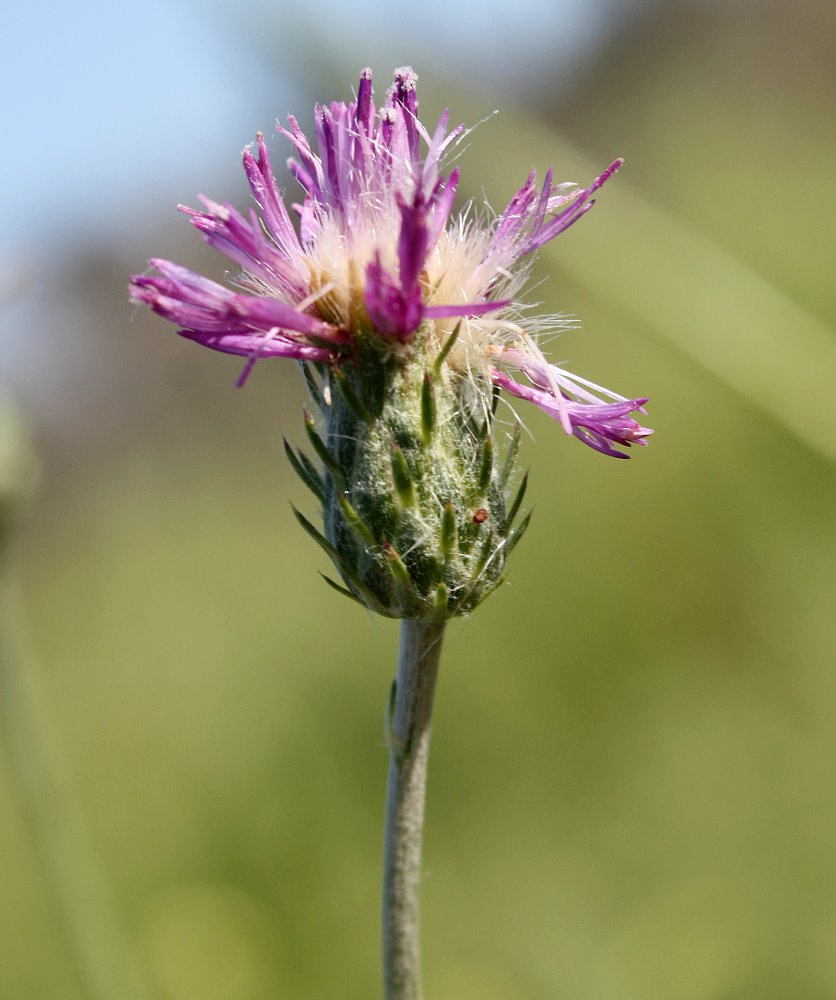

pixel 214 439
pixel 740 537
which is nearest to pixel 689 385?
pixel 740 537

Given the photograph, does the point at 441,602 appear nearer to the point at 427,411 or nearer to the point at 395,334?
the point at 427,411

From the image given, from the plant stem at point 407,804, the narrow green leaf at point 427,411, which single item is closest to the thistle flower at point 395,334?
the narrow green leaf at point 427,411

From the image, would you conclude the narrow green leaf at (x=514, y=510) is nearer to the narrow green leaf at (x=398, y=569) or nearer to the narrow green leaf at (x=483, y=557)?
the narrow green leaf at (x=483, y=557)

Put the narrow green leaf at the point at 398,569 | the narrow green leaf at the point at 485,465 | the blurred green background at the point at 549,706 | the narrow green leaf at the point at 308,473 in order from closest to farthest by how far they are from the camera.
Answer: the narrow green leaf at the point at 398,569 < the narrow green leaf at the point at 485,465 < the narrow green leaf at the point at 308,473 < the blurred green background at the point at 549,706

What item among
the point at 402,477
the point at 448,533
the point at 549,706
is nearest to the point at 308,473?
the point at 402,477

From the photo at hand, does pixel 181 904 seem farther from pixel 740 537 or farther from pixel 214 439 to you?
pixel 214 439

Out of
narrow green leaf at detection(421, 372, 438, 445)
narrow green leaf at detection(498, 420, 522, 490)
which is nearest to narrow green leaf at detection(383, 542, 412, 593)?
narrow green leaf at detection(421, 372, 438, 445)
